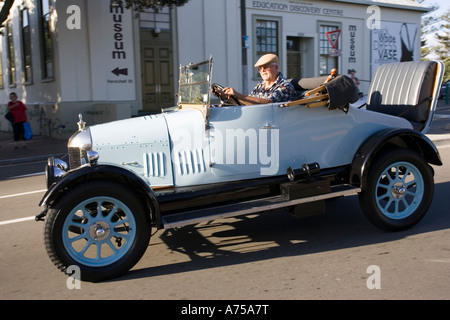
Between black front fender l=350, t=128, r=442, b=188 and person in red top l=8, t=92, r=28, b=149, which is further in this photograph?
person in red top l=8, t=92, r=28, b=149

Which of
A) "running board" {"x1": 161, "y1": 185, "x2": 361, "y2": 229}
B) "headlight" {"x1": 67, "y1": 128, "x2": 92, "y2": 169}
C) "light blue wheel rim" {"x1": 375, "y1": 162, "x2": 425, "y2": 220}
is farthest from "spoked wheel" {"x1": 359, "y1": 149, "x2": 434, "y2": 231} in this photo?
"headlight" {"x1": 67, "y1": 128, "x2": 92, "y2": 169}

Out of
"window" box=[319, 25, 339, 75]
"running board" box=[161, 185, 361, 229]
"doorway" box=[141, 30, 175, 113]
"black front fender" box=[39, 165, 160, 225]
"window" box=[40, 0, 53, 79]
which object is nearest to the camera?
"black front fender" box=[39, 165, 160, 225]

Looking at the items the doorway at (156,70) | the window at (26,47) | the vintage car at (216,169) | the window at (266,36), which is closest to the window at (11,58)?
the window at (26,47)

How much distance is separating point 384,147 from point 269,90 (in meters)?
1.34

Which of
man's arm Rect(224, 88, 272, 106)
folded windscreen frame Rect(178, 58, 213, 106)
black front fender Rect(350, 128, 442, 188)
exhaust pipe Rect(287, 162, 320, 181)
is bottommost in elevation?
exhaust pipe Rect(287, 162, 320, 181)

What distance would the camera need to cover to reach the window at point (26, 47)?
60.1ft

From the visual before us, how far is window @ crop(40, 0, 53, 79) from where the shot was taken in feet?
52.8

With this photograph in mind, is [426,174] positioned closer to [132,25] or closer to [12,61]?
[132,25]

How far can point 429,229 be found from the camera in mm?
4562

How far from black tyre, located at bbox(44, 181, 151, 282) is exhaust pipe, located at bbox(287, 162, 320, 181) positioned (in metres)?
1.37

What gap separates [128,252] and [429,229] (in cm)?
306

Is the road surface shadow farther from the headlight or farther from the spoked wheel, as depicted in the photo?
the headlight
